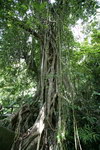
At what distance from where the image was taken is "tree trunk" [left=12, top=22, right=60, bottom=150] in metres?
1.25

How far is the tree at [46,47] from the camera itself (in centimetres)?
132

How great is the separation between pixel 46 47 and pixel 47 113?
947 millimetres

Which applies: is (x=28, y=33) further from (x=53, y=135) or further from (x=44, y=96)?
(x=53, y=135)

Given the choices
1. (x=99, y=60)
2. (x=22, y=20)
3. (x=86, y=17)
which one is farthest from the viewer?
(x=99, y=60)

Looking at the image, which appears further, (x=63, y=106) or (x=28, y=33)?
(x=28, y=33)

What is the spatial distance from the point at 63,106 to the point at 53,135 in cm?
33

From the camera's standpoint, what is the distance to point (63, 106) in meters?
1.48

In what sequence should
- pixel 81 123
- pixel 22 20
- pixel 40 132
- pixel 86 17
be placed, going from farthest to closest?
pixel 86 17 → pixel 22 20 → pixel 81 123 → pixel 40 132

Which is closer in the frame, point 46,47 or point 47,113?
point 47,113

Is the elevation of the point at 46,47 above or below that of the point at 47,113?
above

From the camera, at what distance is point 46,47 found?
1.86m

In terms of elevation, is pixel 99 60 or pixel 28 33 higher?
pixel 28 33

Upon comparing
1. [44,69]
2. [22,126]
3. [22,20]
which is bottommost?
[22,126]

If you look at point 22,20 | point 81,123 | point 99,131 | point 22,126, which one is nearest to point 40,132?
point 22,126
